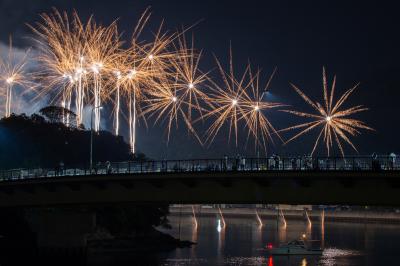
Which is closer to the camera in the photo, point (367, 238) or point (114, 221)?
point (114, 221)

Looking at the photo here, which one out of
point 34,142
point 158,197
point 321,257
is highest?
point 34,142

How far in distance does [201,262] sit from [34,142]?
40.6 meters

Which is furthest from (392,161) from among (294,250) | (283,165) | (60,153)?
(60,153)

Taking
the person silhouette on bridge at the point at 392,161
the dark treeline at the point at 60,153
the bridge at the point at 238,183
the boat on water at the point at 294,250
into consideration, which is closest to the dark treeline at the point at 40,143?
the dark treeline at the point at 60,153

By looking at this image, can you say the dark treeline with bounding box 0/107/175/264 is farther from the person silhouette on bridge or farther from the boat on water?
the person silhouette on bridge

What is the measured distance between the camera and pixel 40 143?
12000 cm

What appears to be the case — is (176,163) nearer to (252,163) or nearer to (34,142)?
(252,163)

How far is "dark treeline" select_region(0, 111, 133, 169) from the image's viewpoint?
4594 inches

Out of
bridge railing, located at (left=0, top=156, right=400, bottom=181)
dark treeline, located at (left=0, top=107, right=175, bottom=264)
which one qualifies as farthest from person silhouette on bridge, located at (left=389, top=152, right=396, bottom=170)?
dark treeline, located at (left=0, top=107, right=175, bottom=264)

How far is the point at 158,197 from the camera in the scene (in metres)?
57.9

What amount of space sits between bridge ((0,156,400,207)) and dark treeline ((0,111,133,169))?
47.8 meters

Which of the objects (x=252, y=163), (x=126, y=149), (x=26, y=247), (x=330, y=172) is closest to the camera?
(x=330, y=172)

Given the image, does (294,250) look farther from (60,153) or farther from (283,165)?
(283,165)

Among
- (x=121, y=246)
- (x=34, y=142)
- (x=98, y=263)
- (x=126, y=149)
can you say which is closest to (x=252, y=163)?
(x=98, y=263)
